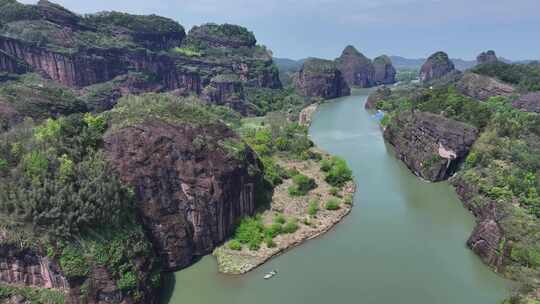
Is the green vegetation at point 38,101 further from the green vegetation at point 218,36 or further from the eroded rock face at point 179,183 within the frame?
the green vegetation at point 218,36

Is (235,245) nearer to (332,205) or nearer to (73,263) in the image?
(73,263)

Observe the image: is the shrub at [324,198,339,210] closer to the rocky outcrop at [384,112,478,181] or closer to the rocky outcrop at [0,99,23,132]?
the rocky outcrop at [384,112,478,181]

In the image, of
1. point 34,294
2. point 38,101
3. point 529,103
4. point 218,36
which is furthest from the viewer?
point 218,36

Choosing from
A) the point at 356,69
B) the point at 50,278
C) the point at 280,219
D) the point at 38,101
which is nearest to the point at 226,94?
the point at 38,101

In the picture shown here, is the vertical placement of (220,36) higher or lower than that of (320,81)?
higher

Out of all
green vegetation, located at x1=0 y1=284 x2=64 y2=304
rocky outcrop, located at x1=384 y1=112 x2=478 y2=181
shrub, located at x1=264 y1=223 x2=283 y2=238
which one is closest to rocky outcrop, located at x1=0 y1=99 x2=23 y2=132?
green vegetation, located at x1=0 y1=284 x2=64 y2=304
